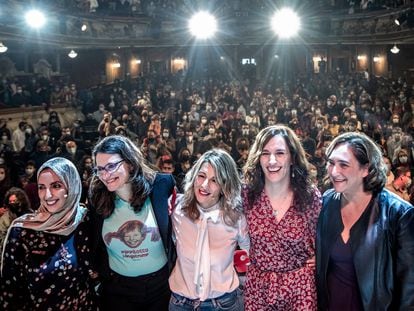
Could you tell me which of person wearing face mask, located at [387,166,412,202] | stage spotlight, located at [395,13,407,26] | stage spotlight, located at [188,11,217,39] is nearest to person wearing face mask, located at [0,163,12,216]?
person wearing face mask, located at [387,166,412,202]

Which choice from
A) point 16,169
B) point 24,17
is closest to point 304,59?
point 24,17

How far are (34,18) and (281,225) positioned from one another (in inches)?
591

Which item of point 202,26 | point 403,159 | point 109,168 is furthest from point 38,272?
point 202,26

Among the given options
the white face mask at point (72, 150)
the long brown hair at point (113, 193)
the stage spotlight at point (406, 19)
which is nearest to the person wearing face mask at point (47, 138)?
the white face mask at point (72, 150)

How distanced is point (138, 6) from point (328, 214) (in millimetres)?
24897

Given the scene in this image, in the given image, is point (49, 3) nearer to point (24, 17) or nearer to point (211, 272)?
point (24, 17)

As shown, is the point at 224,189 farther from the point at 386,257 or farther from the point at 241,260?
the point at 386,257

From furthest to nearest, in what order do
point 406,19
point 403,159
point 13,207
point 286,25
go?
point 286,25, point 406,19, point 403,159, point 13,207

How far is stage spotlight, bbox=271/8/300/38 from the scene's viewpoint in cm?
2277

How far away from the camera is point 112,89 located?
69.4ft

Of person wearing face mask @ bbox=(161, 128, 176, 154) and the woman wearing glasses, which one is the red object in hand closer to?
the woman wearing glasses

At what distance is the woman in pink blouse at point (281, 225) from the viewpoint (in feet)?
8.86

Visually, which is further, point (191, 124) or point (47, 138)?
point (191, 124)

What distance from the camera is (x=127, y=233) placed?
9.44 ft
